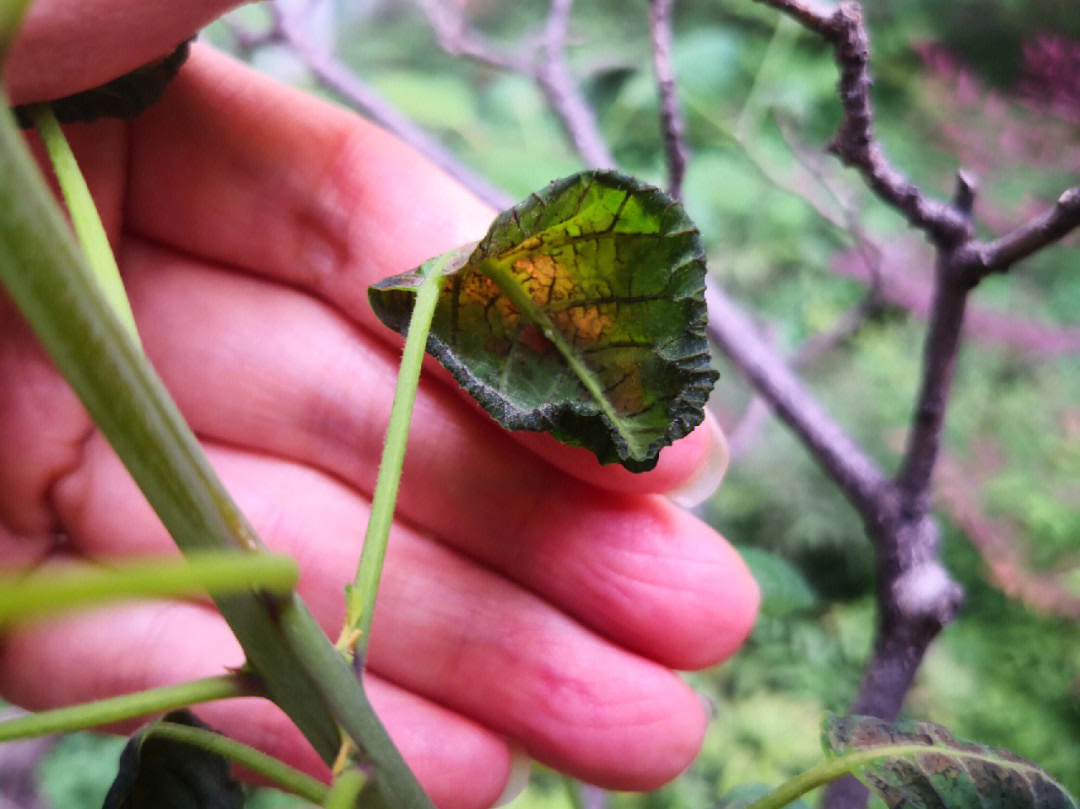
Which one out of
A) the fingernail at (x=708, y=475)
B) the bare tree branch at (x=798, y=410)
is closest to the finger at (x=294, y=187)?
the fingernail at (x=708, y=475)

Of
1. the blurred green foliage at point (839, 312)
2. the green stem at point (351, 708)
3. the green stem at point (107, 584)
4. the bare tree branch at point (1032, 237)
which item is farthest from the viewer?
the blurred green foliage at point (839, 312)

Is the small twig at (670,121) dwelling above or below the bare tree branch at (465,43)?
above

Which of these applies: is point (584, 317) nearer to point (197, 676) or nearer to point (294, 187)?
point (294, 187)

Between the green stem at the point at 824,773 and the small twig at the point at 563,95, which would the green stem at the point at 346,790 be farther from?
the small twig at the point at 563,95

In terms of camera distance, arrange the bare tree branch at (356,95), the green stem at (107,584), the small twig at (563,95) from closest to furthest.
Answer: the green stem at (107,584)
the small twig at (563,95)
the bare tree branch at (356,95)

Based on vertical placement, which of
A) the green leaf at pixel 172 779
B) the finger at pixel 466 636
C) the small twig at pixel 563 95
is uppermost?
the small twig at pixel 563 95

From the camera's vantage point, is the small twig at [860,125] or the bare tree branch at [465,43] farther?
the bare tree branch at [465,43]
